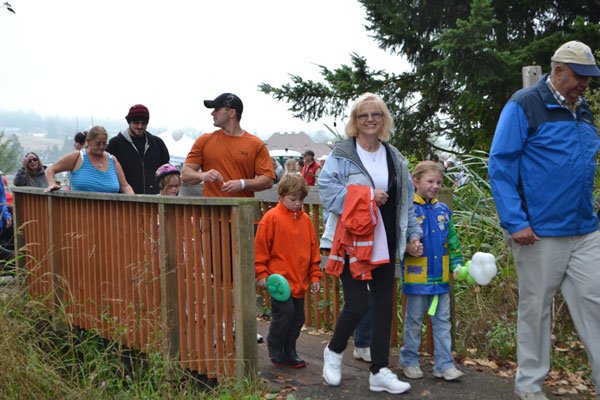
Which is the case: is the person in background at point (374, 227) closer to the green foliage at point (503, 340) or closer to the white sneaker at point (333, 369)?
the white sneaker at point (333, 369)

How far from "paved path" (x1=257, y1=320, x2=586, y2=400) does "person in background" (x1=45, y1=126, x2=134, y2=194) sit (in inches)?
102

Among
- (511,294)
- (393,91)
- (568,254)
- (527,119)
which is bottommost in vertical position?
(511,294)

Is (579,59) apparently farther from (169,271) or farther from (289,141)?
A: (289,141)

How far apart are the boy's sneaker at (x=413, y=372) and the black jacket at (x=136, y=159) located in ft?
12.3

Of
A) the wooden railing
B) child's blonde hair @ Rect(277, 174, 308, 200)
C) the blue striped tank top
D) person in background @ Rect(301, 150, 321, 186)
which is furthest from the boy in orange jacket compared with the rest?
person in background @ Rect(301, 150, 321, 186)

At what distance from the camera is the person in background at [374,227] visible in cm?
495

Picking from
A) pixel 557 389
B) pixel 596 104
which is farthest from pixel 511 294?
pixel 596 104

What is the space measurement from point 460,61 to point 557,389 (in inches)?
265

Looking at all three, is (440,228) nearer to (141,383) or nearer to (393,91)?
(141,383)

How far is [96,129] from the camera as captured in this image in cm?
727

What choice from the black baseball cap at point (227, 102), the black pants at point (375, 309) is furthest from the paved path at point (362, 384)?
the black baseball cap at point (227, 102)

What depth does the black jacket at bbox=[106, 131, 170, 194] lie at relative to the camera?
25.8 ft

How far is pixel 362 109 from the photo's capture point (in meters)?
5.01

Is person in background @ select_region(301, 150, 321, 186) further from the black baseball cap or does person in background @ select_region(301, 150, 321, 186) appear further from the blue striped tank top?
the black baseball cap
